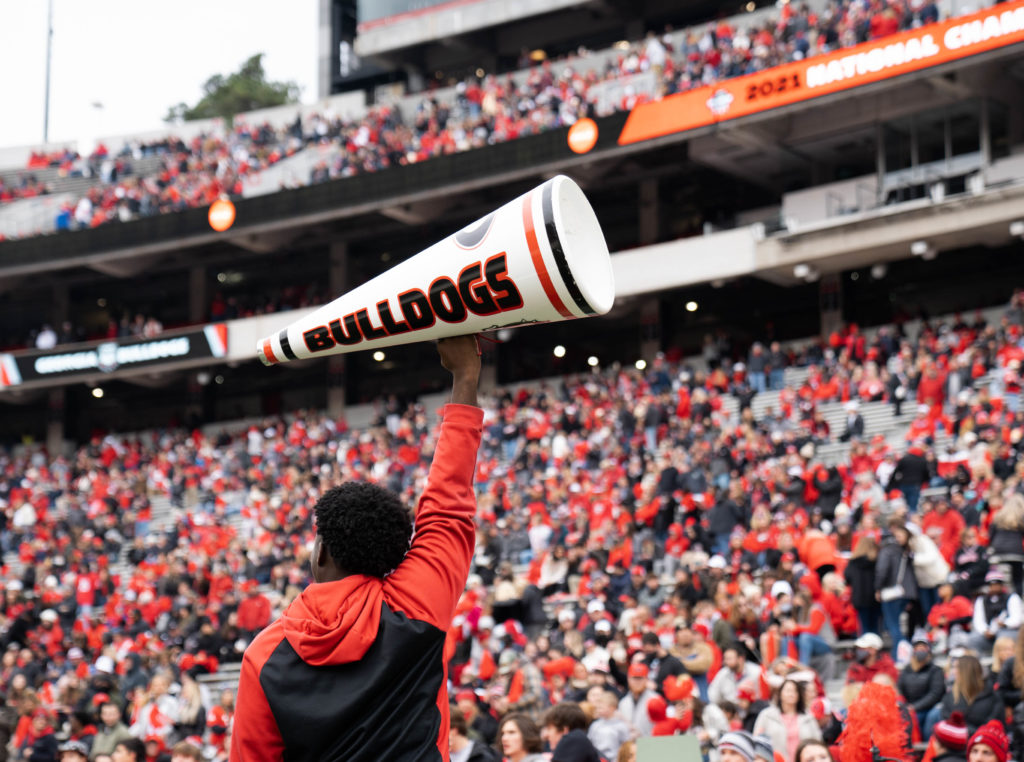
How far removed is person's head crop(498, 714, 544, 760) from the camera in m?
6.79

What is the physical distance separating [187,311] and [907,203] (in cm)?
2141

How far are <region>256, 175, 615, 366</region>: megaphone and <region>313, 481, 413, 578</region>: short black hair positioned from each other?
0.39 meters

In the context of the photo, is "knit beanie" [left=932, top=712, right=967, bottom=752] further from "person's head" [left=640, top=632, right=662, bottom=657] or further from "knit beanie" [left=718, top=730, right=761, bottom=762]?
"person's head" [left=640, top=632, right=662, bottom=657]

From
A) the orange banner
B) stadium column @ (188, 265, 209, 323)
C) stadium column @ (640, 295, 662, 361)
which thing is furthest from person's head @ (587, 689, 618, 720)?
stadium column @ (188, 265, 209, 323)

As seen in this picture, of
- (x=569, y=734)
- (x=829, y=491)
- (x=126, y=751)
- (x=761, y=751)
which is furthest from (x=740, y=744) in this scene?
(x=829, y=491)

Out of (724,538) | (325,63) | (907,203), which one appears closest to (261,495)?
(724,538)

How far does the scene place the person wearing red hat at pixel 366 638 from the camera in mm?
2777

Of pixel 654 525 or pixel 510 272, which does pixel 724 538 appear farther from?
pixel 510 272

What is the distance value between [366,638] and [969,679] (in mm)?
7063

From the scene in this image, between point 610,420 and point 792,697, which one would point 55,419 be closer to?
point 610,420

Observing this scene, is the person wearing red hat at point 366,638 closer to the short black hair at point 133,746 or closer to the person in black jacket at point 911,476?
the short black hair at point 133,746

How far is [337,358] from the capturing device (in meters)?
33.5

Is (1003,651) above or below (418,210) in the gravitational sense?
below

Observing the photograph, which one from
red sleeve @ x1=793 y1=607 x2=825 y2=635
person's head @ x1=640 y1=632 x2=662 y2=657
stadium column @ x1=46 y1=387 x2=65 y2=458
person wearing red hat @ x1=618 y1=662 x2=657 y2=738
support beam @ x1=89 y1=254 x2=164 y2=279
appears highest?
support beam @ x1=89 y1=254 x2=164 y2=279
